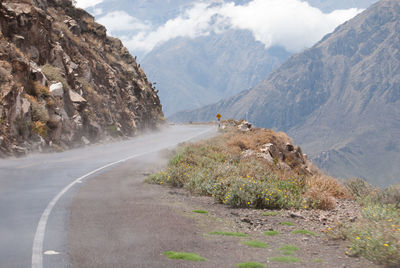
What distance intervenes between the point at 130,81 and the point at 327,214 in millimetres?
37480

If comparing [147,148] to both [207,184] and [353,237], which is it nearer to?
[207,184]

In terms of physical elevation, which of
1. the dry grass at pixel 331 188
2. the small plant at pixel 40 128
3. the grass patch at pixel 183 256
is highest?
the small plant at pixel 40 128

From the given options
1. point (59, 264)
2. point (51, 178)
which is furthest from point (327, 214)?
point (51, 178)

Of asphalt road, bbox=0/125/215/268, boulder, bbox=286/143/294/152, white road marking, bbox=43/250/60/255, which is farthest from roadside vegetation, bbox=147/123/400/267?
white road marking, bbox=43/250/60/255

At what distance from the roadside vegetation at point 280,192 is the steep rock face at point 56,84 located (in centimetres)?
744

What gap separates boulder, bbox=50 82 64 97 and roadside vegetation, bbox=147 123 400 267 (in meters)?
9.03

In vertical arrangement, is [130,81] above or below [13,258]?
above

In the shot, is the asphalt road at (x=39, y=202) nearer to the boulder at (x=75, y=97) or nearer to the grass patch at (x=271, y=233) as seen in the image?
the grass patch at (x=271, y=233)

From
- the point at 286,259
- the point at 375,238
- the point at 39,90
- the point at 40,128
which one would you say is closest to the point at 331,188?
the point at 375,238

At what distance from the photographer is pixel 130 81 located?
153 feet

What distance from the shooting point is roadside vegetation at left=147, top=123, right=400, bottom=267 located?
6.83 metres

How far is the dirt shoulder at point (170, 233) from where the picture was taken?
667 cm

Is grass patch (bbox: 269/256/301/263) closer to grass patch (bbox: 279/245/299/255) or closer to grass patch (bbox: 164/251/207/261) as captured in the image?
grass patch (bbox: 279/245/299/255)

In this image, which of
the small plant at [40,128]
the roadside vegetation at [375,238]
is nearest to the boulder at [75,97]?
the small plant at [40,128]
